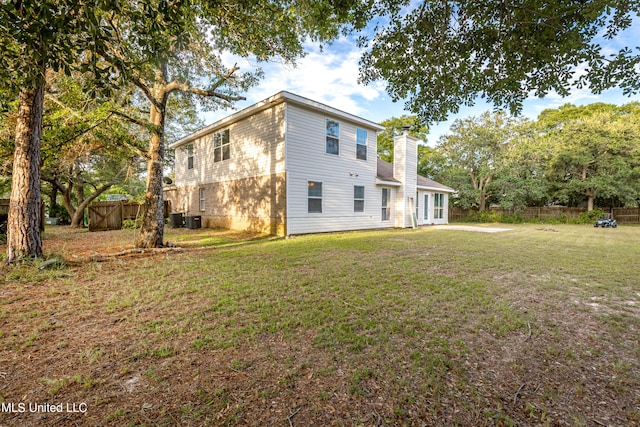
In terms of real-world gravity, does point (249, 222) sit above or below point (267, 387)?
above

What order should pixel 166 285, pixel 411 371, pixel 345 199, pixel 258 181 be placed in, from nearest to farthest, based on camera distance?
pixel 411 371
pixel 166 285
pixel 258 181
pixel 345 199

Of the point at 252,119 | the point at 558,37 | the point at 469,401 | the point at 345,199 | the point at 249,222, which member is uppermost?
the point at 252,119

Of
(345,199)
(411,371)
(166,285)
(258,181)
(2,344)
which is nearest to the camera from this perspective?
(411,371)

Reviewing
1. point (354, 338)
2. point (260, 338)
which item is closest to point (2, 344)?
point (260, 338)

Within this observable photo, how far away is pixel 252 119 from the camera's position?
11914mm

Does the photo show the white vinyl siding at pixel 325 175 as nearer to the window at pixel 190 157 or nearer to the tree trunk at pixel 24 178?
the tree trunk at pixel 24 178

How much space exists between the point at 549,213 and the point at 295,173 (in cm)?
2337

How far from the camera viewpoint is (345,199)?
12.6 meters

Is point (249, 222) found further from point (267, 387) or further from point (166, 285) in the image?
point (267, 387)

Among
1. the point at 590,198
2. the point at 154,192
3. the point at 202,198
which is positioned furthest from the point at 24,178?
the point at 590,198

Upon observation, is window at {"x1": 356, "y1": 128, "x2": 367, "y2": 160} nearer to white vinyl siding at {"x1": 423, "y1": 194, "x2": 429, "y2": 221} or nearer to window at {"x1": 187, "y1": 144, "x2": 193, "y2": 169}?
white vinyl siding at {"x1": 423, "y1": 194, "x2": 429, "y2": 221}

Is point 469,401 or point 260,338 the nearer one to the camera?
point 469,401

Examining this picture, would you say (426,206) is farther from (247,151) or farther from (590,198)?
(590,198)

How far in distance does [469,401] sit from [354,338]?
3.61 feet
